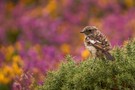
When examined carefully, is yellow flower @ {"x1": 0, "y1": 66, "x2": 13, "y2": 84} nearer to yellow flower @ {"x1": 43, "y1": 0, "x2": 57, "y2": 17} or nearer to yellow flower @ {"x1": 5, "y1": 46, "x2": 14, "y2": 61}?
yellow flower @ {"x1": 5, "y1": 46, "x2": 14, "y2": 61}

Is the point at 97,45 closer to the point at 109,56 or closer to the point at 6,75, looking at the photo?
the point at 109,56

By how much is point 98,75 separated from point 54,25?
9.72m

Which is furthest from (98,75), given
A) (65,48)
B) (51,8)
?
(51,8)

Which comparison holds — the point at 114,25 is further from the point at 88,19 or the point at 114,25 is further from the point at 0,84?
the point at 0,84

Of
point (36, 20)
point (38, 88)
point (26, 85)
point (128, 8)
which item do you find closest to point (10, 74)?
A: point (26, 85)

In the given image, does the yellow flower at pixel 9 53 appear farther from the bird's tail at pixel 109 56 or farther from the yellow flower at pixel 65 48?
the bird's tail at pixel 109 56

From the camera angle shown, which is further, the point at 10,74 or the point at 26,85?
the point at 10,74

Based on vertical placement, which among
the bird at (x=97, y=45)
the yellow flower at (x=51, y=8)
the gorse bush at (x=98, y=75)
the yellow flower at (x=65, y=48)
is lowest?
the gorse bush at (x=98, y=75)

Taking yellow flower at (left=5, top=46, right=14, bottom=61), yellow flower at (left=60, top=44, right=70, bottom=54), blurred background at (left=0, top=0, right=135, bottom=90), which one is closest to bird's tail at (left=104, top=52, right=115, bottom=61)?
blurred background at (left=0, top=0, right=135, bottom=90)

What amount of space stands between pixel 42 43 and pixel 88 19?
7.93ft

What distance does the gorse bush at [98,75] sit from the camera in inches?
191

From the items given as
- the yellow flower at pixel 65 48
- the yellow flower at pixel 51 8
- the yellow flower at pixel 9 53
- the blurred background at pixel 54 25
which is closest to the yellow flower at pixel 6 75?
the blurred background at pixel 54 25

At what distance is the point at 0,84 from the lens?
9602 millimetres

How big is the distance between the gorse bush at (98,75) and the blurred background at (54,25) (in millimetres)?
4530
